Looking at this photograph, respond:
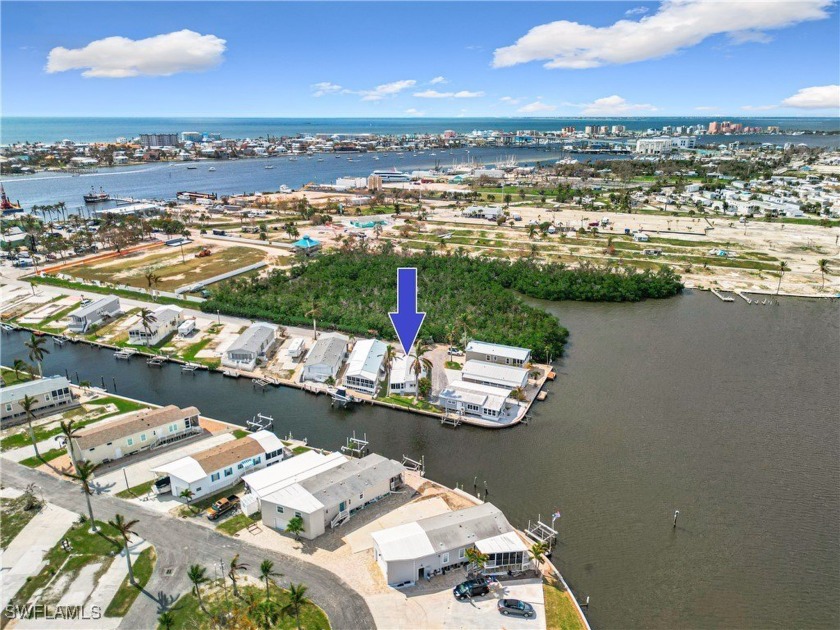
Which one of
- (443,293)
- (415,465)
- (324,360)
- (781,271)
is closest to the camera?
(415,465)

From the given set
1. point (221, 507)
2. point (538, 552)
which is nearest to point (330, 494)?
point (221, 507)

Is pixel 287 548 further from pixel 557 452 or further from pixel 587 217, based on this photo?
pixel 587 217

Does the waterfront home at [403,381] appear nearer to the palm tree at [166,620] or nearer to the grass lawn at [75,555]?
the grass lawn at [75,555]

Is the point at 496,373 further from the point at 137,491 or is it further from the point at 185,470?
the point at 137,491

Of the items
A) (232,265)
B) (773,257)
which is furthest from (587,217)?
(232,265)

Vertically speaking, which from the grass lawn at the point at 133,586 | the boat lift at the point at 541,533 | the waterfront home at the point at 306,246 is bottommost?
the boat lift at the point at 541,533

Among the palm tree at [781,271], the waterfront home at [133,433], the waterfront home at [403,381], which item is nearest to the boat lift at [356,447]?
the waterfront home at [403,381]

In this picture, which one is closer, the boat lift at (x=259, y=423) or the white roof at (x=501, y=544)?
the white roof at (x=501, y=544)
